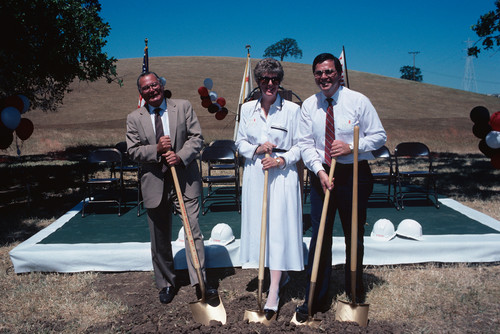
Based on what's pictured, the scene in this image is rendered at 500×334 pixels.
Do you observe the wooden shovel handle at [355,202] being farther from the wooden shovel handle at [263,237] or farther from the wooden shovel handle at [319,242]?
the wooden shovel handle at [263,237]

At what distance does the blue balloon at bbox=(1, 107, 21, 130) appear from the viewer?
19.3 ft

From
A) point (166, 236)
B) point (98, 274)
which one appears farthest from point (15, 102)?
point (166, 236)

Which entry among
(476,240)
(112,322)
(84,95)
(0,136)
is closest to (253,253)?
(112,322)

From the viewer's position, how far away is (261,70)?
10.6 feet

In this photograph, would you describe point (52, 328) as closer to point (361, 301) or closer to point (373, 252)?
point (361, 301)

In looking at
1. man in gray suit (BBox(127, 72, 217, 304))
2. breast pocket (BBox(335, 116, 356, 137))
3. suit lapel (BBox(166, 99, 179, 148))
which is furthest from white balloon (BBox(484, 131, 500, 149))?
suit lapel (BBox(166, 99, 179, 148))

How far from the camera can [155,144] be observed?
3654mm

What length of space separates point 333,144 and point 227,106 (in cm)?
3026

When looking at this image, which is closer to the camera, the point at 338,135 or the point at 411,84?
the point at 338,135

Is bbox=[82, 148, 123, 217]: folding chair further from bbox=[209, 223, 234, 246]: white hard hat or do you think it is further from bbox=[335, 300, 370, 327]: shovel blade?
bbox=[335, 300, 370, 327]: shovel blade

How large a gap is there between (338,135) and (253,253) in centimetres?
125

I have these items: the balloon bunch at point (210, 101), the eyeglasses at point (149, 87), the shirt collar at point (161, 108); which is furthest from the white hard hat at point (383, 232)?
the balloon bunch at point (210, 101)

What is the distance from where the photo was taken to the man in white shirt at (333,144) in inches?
124

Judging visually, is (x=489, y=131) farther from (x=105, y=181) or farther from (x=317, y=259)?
(x=105, y=181)
